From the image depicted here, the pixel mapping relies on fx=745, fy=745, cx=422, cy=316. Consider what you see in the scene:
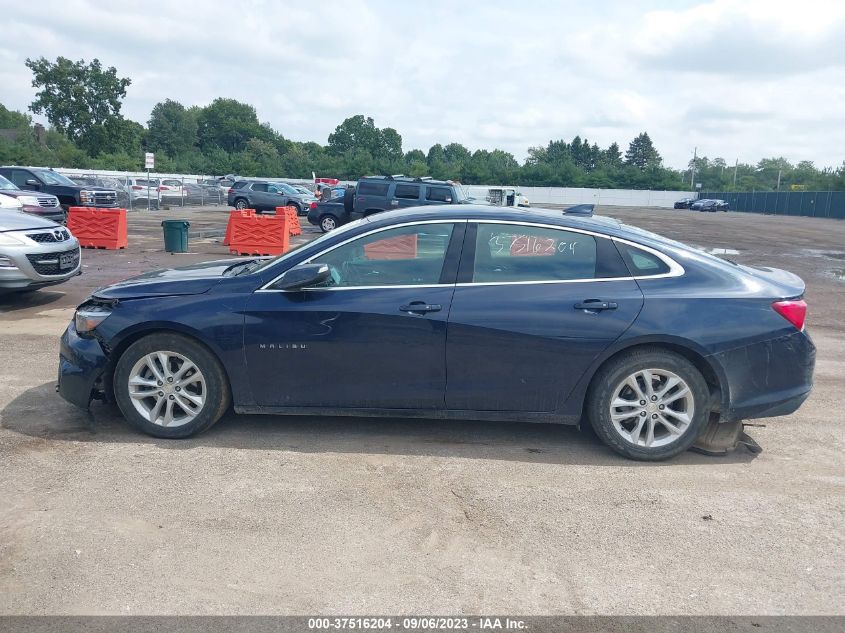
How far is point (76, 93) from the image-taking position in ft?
261

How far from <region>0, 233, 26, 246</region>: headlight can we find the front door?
236 inches

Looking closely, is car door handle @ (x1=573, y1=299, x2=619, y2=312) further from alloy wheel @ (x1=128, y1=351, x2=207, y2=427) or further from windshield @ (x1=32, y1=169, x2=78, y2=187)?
windshield @ (x1=32, y1=169, x2=78, y2=187)

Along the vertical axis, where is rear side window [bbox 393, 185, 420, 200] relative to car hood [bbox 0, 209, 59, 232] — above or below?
above

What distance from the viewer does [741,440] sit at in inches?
212

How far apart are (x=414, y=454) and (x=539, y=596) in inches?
68.1

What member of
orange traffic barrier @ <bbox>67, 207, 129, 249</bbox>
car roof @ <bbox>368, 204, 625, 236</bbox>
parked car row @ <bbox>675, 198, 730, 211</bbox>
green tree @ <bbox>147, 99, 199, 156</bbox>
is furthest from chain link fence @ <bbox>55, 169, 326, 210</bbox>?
green tree @ <bbox>147, 99, 199, 156</bbox>

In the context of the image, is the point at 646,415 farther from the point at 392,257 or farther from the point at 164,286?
the point at 164,286

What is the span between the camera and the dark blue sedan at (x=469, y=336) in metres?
4.83

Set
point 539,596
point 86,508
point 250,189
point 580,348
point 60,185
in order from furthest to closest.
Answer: point 250,189, point 60,185, point 580,348, point 86,508, point 539,596

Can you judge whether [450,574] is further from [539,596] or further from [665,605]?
[665,605]

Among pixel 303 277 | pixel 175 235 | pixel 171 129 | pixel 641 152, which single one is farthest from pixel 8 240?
pixel 641 152

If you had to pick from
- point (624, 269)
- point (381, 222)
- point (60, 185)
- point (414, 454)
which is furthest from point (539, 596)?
point (60, 185)

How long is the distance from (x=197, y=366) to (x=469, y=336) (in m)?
1.84

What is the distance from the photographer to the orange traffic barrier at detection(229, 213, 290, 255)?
18.1 meters
